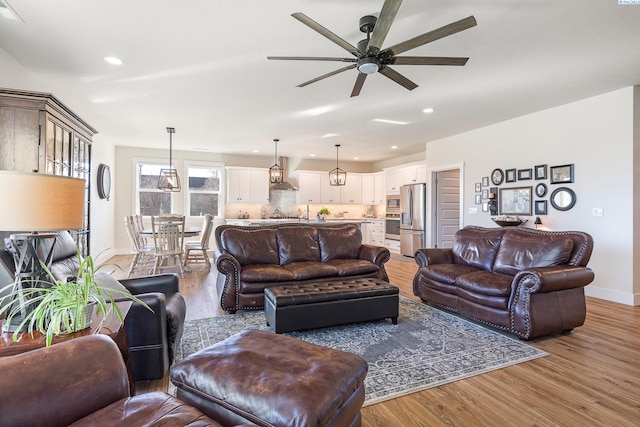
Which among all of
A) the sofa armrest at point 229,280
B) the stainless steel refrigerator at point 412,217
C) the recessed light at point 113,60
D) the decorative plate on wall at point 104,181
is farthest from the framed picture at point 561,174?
the decorative plate on wall at point 104,181

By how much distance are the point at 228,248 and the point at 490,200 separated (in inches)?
177

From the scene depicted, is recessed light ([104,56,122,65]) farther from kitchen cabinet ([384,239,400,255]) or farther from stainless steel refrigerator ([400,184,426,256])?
kitchen cabinet ([384,239,400,255])

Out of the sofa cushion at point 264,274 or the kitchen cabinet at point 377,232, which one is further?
the kitchen cabinet at point 377,232

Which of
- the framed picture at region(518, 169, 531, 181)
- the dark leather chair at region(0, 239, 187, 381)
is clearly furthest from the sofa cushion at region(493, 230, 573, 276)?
the dark leather chair at region(0, 239, 187, 381)

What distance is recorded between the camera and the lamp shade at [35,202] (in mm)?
1283

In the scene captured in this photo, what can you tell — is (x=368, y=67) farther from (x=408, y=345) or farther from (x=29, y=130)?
(x=29, y=130)

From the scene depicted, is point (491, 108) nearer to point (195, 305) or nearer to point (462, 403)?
point (462, 403)

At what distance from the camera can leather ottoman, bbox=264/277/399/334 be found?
113 inches

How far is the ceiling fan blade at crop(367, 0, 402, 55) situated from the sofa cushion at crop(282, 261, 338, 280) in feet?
7.81

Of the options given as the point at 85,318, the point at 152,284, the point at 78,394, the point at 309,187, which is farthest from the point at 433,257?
the point at 309,187

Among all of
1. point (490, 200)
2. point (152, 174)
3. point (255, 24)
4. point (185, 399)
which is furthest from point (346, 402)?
point (152, 174)

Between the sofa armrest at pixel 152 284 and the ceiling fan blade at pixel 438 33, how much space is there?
2.57 m

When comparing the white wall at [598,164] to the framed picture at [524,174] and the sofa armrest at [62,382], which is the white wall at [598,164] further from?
the sofa armrest at [62,382]

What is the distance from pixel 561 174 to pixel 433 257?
243cm
